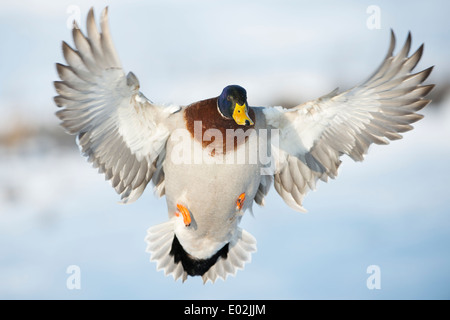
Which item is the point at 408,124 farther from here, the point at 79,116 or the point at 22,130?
the point at 22,130

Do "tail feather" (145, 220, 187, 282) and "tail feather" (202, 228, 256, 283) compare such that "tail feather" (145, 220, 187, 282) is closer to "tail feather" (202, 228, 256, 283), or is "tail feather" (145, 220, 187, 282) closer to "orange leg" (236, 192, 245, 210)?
"tail feather" (202, 228, 256, 283)

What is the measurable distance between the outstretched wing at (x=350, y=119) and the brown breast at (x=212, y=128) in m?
0.26

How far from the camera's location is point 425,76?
3855mm

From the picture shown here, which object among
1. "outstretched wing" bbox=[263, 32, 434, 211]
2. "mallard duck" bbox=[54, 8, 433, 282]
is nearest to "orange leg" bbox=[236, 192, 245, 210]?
"mallard duck" bbox=[54, 8, 433, 282]

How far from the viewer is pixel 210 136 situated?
3.57m

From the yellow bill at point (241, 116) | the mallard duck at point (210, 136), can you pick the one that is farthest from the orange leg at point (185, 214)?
the yellow bill at point (241, 116)

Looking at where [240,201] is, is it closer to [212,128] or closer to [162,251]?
[212,128]

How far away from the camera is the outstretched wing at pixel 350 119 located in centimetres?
378

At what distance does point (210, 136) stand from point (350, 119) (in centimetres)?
83

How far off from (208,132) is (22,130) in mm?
3620

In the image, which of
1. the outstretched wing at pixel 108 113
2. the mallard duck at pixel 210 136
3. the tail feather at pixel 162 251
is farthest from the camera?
the tail feather at pixel 162 251

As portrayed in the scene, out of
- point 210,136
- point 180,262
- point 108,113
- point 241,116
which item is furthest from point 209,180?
point 180,262

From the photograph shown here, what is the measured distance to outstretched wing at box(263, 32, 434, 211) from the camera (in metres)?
3.78

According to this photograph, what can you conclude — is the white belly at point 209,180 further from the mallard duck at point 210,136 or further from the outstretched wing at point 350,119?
the outstretched wing at point 350,119
